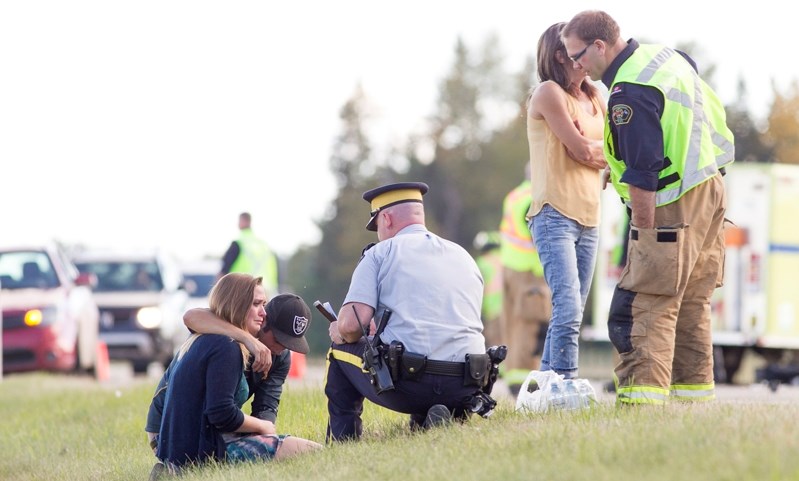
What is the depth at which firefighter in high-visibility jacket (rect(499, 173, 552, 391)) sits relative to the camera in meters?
13.5

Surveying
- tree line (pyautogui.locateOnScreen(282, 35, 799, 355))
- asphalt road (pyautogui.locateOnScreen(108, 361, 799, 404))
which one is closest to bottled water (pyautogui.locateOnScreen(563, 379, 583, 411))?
asphalt road (pyautogui.locateOnScreen(108, 361, 799, 404))

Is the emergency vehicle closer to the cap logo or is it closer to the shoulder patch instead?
the cap logo

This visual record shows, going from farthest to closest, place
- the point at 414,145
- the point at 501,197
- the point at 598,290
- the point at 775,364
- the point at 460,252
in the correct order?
1. the point at 414,145
2. the point at 501,197
3. the point at 598,290
4. the point at 775,364
5. the point at 460,252

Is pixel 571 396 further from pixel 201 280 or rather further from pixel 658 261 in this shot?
pixel 201 280

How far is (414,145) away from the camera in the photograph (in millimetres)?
81938

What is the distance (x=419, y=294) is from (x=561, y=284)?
3.52ft

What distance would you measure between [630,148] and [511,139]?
67309mm

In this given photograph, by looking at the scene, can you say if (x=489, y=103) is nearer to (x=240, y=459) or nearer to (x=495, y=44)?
(x=495, y=44)

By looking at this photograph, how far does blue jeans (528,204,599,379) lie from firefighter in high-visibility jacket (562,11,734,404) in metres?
0.62

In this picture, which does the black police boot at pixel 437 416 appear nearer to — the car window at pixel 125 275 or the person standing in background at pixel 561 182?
the person standing in background at pixel 561 182

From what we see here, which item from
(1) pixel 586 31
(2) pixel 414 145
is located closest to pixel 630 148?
(1) pixel 586 31

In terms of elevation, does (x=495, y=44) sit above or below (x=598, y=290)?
above

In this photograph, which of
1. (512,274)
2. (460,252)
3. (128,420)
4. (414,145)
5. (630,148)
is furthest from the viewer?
(414,145)

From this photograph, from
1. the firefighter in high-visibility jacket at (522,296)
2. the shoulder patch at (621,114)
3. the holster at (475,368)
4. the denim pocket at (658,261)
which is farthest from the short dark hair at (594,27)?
the firefighter in high-visibility jacket at (522,296)
